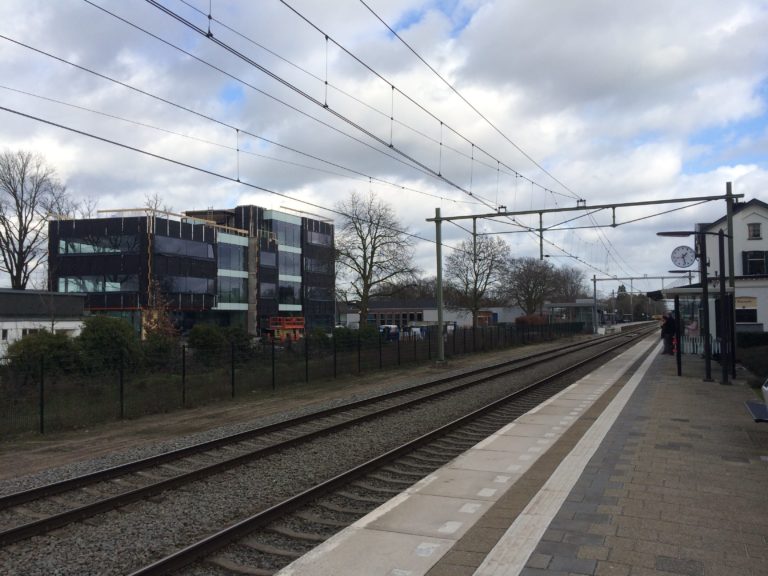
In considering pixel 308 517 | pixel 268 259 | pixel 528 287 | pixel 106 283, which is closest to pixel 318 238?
pixel 268 259

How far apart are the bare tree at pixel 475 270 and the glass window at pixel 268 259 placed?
2325 centimetres

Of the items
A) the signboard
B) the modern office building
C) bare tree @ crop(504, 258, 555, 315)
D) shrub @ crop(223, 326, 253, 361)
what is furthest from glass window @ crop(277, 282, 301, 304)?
the signboard

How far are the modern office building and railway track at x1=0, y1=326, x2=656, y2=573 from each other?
109 ft

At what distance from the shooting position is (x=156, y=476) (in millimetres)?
8914

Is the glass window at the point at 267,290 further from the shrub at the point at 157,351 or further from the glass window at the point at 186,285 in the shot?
the shrub at the point at 157,351

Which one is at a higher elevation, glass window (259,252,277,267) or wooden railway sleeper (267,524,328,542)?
glass window (259,252,277,267)

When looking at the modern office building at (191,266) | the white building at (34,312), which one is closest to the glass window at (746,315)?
the modern office building at (191,266)

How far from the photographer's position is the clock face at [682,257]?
2317 centimetres

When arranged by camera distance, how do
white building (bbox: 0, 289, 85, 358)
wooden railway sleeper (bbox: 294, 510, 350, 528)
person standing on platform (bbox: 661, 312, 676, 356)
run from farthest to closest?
white building (bbox: 0, 289, 85, 358) < person standing on platform (bbox: 661, 312, 676, 356) < wooden railway sleeper (bbox: 294, 510, 350, 528)

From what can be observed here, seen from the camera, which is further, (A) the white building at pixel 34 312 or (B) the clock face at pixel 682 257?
(A) the white building at pixel 34 312

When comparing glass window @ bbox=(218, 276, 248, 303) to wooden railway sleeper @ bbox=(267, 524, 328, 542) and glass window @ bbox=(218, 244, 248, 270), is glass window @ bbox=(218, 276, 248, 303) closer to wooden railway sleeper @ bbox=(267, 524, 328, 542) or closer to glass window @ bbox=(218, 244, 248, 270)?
glass window @ bbox=(218, 244, 248, 270)

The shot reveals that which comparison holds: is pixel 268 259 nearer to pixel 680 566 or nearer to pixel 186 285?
pixel 186 285

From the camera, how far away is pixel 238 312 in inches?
2837

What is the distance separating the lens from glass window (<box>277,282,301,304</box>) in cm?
7775
